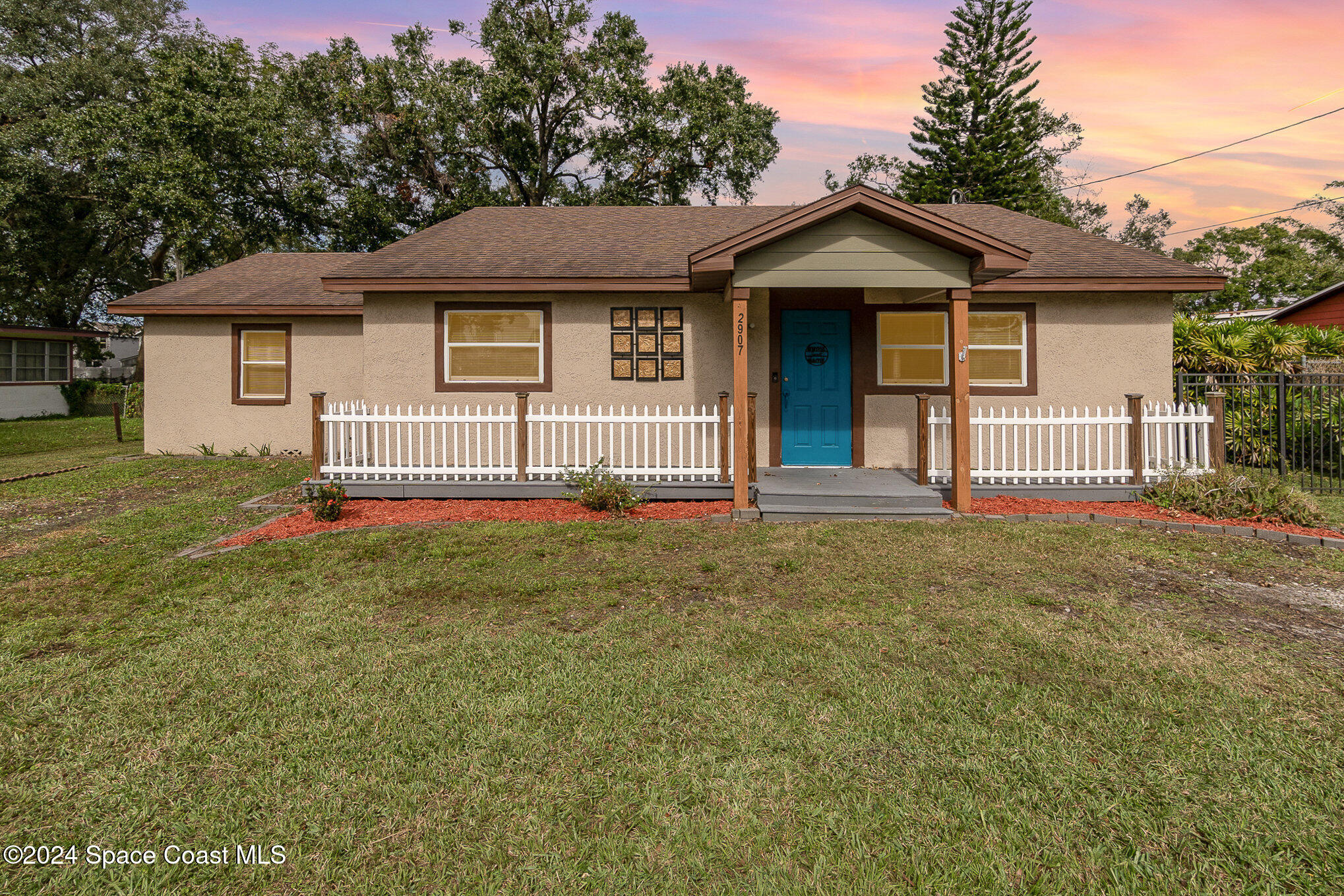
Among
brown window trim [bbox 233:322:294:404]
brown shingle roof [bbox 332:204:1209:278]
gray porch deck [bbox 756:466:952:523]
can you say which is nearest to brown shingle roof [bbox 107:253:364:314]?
brown window trim [bbox 233:322:294:404]

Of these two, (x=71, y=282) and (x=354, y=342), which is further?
(x=71, y=282)

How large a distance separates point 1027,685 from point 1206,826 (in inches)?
46.2

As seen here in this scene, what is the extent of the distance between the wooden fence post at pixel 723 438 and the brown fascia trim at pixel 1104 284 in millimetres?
3993

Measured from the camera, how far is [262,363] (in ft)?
44.9

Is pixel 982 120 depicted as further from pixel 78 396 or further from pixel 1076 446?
pixel 78 396

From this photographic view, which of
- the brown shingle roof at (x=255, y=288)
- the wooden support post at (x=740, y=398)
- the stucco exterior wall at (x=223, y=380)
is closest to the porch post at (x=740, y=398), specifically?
the wooden support post at (x=740, y=398)

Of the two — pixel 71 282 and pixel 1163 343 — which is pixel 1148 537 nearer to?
pixel 1163 343

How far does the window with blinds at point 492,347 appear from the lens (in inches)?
405

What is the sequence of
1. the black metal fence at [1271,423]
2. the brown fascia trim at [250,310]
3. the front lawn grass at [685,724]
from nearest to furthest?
the front lawn grass at [685,724] < the black metal fence at [1271,423] < the brown fascia trim at [250,310]

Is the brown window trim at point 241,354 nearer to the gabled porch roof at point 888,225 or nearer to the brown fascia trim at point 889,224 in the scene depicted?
the gabled porch roof at point 888,225

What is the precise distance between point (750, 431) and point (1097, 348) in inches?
224

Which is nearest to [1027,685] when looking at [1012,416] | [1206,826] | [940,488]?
[1206,826]

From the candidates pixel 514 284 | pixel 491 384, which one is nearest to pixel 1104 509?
pixel 514 284

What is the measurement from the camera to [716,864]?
2.46 m
